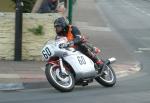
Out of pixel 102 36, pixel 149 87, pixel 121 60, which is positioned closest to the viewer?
pixel 149 87

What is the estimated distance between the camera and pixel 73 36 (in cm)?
1235

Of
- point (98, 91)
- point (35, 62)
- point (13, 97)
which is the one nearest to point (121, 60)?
point (35, 62)

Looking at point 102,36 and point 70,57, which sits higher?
point 70,57

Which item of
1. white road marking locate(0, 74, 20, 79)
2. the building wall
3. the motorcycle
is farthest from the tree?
the motorcycle

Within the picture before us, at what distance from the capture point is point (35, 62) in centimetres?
1625

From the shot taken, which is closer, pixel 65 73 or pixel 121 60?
pixel 65 73

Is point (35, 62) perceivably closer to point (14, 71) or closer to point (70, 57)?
point (14, 71)

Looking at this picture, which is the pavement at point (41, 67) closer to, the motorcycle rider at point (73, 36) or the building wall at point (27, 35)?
the building wall at point (27, 35)

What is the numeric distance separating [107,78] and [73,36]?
1190mm

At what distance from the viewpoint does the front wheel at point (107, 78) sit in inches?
500

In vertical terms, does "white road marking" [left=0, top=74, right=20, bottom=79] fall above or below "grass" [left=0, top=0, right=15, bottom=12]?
above

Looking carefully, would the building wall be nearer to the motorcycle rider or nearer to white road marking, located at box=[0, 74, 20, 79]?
white road marking, located at box=[0, 74, 20, 79]

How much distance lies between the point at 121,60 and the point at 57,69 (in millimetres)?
6865

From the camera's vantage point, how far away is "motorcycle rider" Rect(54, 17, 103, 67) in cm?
1223
